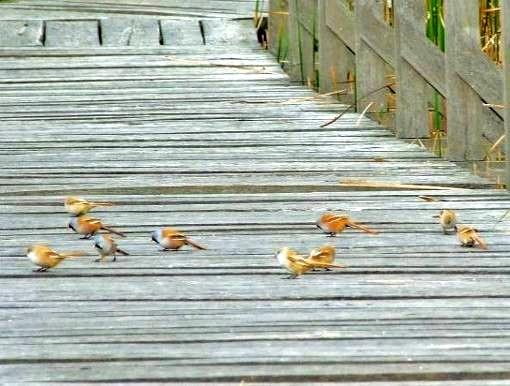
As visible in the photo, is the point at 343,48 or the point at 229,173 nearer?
the point at 229,173

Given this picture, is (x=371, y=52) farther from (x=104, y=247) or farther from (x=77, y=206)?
(x=104, y=247)

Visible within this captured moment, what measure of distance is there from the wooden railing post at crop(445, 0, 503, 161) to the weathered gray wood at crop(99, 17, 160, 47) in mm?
4839

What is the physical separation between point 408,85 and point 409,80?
0.07 ft

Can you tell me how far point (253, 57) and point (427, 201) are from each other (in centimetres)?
462

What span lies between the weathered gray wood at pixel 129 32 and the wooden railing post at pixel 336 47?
261cm

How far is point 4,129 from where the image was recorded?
6.54 m

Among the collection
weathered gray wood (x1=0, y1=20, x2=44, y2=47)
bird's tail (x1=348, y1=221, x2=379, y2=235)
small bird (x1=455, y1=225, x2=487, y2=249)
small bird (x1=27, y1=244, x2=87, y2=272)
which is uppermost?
weathered gray wood (x1=0, y1=20, x2=44, y2=47)

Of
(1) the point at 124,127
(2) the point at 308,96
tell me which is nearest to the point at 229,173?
(1) the point at 124,127

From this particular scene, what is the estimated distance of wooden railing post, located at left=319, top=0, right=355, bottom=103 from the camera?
716 cm

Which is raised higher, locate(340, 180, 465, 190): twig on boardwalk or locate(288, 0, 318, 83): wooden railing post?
locate(288, 0, 318, 83): wooden railing post

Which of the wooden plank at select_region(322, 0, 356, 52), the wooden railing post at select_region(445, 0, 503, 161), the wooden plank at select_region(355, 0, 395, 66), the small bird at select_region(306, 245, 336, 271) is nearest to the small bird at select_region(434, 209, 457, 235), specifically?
the small bird at select_region(306, 245, 336, 271)

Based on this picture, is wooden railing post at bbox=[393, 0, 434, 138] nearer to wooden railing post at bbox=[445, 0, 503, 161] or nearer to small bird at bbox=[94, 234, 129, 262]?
wooden railing post at bbox=[445, 0, 503, 161]

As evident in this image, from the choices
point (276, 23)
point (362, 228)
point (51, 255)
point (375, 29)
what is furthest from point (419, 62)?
point (276, 23)

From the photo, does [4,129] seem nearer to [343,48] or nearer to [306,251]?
[343,48]
